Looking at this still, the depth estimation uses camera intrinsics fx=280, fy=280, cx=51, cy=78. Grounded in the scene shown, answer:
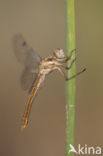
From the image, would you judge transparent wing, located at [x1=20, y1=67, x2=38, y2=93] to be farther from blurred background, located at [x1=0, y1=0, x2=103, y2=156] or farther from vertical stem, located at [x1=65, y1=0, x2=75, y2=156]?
blurred background, located at [x1=0, y1=0, x2=103, y2=156]

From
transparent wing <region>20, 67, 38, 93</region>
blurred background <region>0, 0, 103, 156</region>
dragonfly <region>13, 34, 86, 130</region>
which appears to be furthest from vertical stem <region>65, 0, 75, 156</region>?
blurred background <region>0, 0, 103, 156</region>

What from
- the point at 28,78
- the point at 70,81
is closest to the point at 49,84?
the point at 28,78

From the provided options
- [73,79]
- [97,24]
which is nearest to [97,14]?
[97,24]

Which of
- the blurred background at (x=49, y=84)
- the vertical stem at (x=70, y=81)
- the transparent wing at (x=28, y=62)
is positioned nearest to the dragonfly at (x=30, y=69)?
the transparent wing at (x=28, y=62)

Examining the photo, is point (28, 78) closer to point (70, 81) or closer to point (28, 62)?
point (28, 62)

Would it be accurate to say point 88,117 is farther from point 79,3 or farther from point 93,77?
point 79,3

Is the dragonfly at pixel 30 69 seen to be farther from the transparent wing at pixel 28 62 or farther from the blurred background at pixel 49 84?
the blurred background at pixel 49 84
